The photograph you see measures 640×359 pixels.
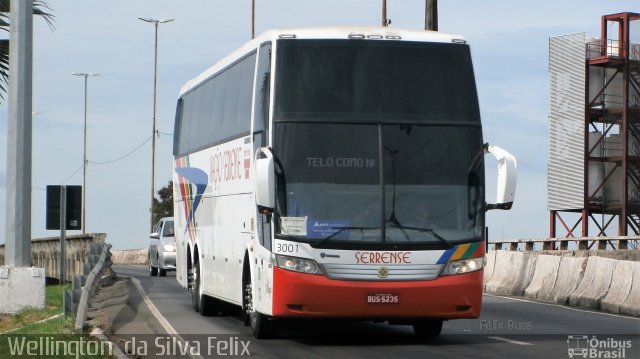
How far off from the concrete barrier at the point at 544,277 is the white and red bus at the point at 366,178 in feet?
38.0

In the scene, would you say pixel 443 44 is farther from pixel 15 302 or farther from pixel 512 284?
pixel 512 284

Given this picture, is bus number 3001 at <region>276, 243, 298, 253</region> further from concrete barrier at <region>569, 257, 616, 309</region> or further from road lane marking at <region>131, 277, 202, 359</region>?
concrete barrier at <region>569, 257, 616, 309</region>

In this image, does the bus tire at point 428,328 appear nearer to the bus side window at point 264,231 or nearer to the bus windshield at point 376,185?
the bus windshield at point 376,185

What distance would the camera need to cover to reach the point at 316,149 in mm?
16078

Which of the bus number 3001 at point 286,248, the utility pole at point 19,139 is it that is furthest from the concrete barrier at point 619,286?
the utility pole at point 19,139

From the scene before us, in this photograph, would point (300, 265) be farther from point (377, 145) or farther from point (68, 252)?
point (68, 252)

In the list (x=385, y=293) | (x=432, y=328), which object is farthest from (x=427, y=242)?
(x=432, y=328)

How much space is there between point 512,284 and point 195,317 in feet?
36.1

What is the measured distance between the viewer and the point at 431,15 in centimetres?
3303

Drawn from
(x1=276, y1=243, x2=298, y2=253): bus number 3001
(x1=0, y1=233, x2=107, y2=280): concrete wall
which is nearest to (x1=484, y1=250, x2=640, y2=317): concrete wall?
(x1=276, y1=243, x2=298, y2=253): bus number 3001

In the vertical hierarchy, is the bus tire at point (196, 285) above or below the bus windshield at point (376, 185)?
below

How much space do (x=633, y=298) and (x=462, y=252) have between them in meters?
8.68

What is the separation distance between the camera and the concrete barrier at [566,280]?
26.6 meters

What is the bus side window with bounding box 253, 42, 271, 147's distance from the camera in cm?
1634
